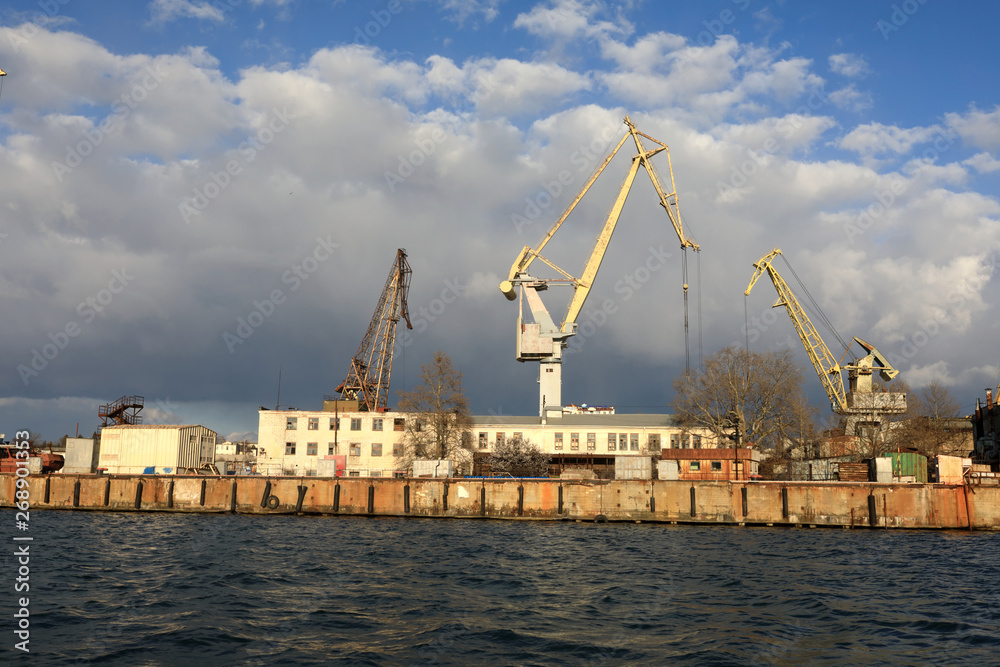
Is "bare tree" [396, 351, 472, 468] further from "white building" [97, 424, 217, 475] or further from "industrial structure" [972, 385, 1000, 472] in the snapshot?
"industrial structure" [972, 385, 1000, 472]

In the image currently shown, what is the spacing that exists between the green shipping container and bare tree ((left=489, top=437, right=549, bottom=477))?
34092 mm

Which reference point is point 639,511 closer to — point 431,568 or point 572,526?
point 572,526

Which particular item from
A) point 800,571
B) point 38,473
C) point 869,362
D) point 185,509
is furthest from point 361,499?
point 869,362

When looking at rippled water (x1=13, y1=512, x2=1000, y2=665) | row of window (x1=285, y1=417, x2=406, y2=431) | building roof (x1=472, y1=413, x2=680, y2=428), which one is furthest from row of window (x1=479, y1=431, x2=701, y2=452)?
rippled water (x1=13, y1=512, x2=1000, y2=665)

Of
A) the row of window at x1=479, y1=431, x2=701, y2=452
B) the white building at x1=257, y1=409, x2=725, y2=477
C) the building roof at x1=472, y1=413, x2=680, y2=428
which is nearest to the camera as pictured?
the white building at x1=257, y1=409, x2=725, y2=477

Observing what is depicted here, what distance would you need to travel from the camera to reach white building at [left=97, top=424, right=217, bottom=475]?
229 ft

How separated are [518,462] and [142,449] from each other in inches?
1456

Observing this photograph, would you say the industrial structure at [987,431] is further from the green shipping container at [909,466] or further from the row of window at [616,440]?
the row of window at [616,440]

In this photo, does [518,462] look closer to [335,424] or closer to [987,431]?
[335,424]

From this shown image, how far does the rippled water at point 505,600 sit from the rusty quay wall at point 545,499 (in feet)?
25.2

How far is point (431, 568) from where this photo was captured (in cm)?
3055

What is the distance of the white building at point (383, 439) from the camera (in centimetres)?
8275

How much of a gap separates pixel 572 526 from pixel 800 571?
71.4ft

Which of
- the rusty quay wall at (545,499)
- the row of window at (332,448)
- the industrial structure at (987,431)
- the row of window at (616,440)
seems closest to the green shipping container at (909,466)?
the rusty quay wall at (545,499)
